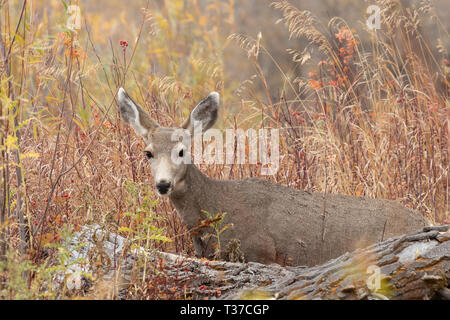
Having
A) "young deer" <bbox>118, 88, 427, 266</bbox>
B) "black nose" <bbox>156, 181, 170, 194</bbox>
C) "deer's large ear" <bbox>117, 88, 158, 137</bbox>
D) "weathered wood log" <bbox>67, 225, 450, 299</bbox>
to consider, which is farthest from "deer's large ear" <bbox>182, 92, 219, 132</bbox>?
"weathered wood log" <bbox>67, 225, 450, 299</bbox>

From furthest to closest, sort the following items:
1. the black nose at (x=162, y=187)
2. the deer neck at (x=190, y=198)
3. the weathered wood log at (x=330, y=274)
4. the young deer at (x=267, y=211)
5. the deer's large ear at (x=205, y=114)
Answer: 1. the deer's large ear at (x=205, y=114)
2. the deer neck at (x=190, y=198)
3. the young deer at (x=267, y=211)
4. the black nose at (x=162, y=187)
5. the weathered wood log at (x=330, y=274)

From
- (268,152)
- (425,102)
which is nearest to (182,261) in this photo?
(268,152)

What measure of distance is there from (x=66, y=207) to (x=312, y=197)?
2.20m

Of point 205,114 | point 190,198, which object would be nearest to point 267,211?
point 190,198

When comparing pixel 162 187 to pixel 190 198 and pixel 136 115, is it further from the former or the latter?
pixel 136 115

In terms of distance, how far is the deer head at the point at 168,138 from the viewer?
575 centimetres

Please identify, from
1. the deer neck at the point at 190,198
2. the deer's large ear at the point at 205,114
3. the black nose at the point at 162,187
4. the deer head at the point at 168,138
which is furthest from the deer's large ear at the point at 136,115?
the black nose at the point at 162,187

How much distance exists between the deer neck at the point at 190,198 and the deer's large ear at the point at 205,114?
Answer: 39 cm

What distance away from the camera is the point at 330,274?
4230 mm

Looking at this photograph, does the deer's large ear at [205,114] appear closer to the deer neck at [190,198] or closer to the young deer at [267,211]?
the young deer at [267,211]

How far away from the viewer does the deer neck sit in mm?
6066

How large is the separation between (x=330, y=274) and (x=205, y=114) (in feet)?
8.06
